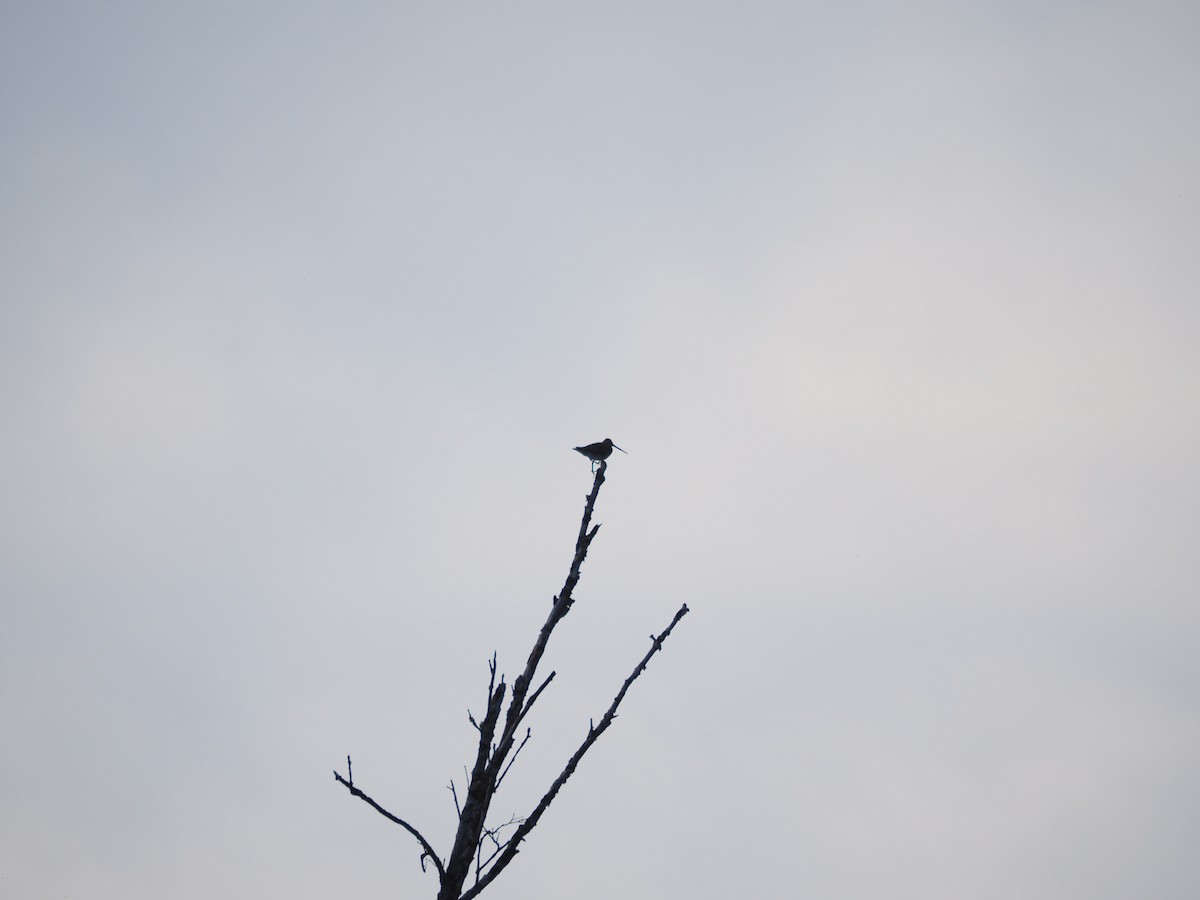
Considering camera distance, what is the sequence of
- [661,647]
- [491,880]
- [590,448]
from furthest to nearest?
[590,448] < [661,647] < [491,880]

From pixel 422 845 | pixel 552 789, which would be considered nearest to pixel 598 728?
pixel 552 789

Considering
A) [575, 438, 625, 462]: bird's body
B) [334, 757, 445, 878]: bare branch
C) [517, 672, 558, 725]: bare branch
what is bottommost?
[334, 757, 445, 878]: bare branch

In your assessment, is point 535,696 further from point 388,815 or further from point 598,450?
point 598,450

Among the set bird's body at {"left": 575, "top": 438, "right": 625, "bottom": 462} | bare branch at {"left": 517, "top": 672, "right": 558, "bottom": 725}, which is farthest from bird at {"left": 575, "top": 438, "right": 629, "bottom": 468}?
A: bare branch at {"left": 517, "top": 672, "right": 558, "bottom": 725}

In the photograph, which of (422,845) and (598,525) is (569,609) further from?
(422,845)

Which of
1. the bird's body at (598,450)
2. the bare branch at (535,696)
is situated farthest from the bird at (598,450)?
A: the bare branch at (535,696)

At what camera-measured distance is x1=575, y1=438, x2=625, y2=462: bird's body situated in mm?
15228

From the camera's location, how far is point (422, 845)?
4.43 m

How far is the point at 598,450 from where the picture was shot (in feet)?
51.0

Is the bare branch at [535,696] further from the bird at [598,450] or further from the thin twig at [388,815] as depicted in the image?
the bird at [598,450]

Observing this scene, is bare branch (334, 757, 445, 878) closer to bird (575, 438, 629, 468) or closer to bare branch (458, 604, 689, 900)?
bare branch (458, 604, 689, 900)

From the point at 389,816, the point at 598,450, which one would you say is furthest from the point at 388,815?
the point at 598,450

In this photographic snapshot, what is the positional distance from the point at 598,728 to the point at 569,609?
77cm

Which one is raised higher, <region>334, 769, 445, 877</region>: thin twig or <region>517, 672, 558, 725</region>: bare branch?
<region>517, 672, 558, 725</region>: bare branch
